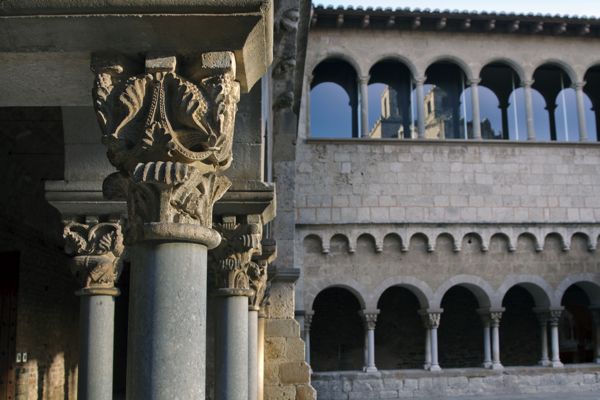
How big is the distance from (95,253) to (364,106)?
11.6 m

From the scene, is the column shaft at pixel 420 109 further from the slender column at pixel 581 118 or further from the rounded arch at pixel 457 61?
the slender column at pixel 581 118

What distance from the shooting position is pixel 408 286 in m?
16.6

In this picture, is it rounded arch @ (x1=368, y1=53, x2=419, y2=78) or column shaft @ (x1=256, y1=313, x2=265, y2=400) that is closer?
column shaft @ (x1=256, y1=313, x2=265, y2=400)

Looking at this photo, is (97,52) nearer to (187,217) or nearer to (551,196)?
(187,217)

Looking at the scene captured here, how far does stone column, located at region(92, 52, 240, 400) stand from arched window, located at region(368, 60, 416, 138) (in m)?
14.5

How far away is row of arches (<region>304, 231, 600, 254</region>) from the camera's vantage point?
16.2 meters

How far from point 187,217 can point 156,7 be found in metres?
0.75

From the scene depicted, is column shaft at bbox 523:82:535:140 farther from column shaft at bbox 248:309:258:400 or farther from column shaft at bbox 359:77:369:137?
column shaft at bbox 248:309:258:400

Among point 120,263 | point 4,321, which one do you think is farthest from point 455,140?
point 120,263

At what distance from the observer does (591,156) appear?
17297 millimetres

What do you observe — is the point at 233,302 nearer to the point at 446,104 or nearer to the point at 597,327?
the point at 446,104

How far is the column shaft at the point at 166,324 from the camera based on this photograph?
2576 millimetres

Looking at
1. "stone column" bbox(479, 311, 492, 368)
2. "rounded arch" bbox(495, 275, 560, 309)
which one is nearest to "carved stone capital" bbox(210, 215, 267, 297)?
"rounded arch" bbox(495, 275, 560, 309)

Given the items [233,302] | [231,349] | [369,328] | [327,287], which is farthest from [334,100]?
→ [231,349]
